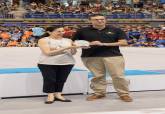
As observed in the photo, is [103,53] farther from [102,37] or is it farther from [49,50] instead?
[49,50]

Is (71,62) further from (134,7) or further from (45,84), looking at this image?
(134,7)

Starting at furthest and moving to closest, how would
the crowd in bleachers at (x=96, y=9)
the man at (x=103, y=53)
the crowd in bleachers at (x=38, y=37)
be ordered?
the crowd in bleachers at (x=96, y=9)
the crowd in bleachers at (x=38, y=37)
the man at (x=103, y=53)

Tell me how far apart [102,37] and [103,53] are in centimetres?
23

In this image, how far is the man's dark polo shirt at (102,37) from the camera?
583 centimetres

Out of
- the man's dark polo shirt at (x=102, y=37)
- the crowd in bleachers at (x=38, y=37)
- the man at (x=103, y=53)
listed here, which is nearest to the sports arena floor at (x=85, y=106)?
the man at (x=103, y=53)

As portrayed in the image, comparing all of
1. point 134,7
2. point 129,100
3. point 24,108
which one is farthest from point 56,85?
point 134,7

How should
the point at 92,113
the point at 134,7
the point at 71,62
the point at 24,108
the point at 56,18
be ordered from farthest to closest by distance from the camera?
the point at 134,7 → the point at 56,18 → the point at 71,62 → the point at 24,108 → the point at 92,113

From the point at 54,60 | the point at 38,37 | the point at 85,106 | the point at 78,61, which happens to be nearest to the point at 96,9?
the point at 38,37

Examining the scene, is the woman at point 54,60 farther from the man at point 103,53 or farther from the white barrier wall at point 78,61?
the white barrier wall at point 78,61

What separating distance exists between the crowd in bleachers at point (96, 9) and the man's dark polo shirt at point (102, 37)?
18059mm

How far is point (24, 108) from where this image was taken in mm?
5426

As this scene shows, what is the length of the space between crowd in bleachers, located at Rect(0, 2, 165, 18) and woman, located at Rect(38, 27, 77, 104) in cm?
1818

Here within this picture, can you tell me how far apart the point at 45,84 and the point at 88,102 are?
2.05 ft

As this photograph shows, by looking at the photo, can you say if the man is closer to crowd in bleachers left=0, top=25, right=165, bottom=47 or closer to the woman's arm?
the woman's arm
